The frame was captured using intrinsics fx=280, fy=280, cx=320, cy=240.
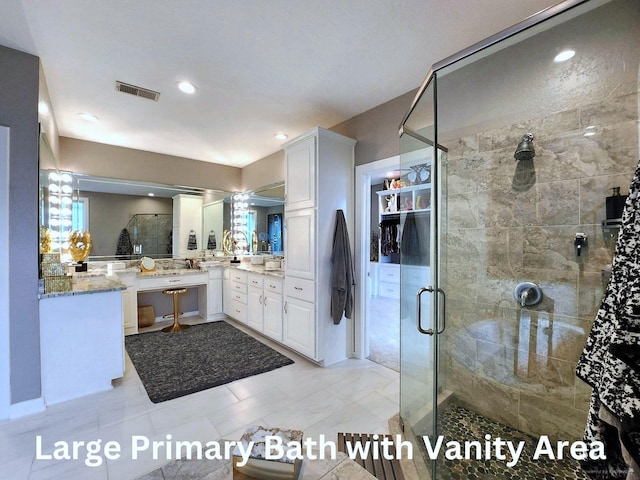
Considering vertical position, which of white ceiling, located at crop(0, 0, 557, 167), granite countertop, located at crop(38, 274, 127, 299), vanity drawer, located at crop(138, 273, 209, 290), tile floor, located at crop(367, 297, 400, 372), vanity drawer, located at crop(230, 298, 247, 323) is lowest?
tile floor, located at crop(367, 297, 400, 372)

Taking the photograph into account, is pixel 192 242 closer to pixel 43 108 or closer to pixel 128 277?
pixel 128 277

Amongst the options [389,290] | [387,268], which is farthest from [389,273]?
[389,290]

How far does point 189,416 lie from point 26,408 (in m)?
1.23

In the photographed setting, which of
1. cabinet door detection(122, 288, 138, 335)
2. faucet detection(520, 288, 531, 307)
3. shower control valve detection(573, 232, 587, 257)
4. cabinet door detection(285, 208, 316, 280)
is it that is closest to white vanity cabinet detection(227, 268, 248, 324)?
cabinet door detection(285, 208, 316, 280)

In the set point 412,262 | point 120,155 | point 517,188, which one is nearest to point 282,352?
point 412,262

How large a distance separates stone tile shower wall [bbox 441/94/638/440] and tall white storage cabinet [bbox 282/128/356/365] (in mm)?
1146

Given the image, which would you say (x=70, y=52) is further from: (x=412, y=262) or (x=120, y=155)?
(x=412, y=262)

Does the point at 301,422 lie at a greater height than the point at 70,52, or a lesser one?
lesser

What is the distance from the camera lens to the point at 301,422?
2004 mm

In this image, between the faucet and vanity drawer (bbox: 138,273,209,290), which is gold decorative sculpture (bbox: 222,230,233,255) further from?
the faucet

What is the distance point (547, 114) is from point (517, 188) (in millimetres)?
479

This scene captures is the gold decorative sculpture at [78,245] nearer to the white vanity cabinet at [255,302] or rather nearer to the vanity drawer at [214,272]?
the vanity drawer at [214,272]

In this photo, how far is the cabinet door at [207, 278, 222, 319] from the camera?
4473 mm

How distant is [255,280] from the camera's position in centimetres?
383
